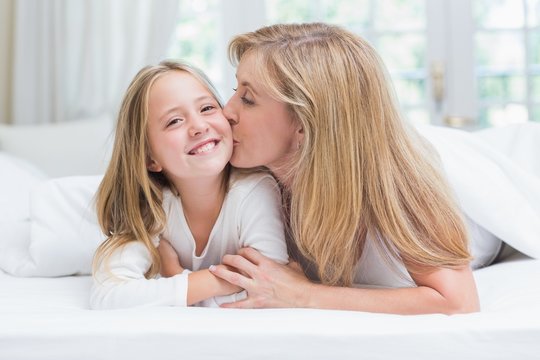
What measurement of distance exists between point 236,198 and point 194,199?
0.11 metres

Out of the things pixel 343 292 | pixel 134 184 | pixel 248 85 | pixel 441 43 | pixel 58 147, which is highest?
pixel 248 85

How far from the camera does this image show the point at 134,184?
5.77ft

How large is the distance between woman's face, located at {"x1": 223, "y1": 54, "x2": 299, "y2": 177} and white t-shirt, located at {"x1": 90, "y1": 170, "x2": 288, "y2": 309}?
8cm

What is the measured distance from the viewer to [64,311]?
1.56 m

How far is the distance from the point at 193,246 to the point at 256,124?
12.9 inches

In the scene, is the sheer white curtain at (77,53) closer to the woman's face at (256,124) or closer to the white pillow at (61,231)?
the white pillow at (61,231)

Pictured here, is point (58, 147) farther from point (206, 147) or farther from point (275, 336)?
point (275, 336)

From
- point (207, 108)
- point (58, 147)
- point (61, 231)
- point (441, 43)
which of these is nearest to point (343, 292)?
point (207, 108)

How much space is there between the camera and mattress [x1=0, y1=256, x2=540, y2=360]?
1254 millimetres

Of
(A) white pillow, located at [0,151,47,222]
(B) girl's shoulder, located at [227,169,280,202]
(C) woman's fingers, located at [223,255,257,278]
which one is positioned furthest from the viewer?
(A) white pillow, located at [0,151,47,222]

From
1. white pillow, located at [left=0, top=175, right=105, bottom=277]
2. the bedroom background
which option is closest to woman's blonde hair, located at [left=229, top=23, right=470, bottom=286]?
white pillow, located at [left=0, top=175, right=105, bottom=277]

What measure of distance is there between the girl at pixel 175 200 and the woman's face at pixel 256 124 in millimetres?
32

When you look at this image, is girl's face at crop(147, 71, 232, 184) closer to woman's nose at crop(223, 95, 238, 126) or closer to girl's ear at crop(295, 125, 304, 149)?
woman's nose at crop(223, 95, 238, 126)

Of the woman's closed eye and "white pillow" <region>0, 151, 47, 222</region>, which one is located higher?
the woman's closed eye
